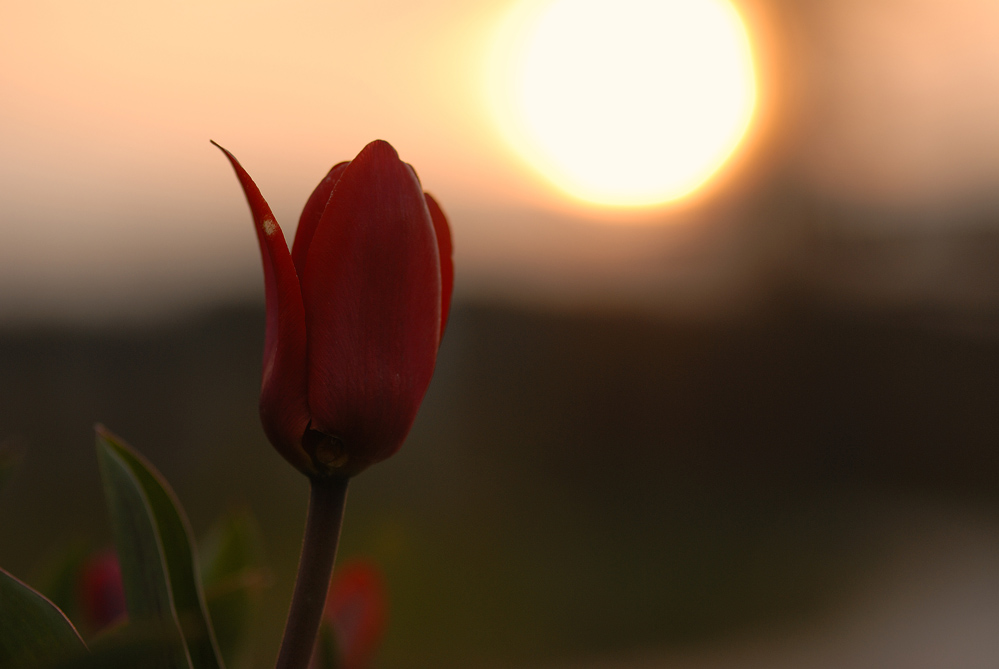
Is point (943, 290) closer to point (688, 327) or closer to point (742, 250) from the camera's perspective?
point (742, 250)

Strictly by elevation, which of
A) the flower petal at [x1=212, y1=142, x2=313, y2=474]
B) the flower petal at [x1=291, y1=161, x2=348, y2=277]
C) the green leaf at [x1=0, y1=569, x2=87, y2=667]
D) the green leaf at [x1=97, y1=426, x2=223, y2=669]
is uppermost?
the flower petal at [x1=291, y1=161, x2=348, y2=277]

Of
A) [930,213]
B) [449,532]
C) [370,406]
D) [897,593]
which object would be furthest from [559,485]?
[370,406]

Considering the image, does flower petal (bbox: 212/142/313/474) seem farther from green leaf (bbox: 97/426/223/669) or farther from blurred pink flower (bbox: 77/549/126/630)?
blurred pink flower (bbox: 77/549/126/630)

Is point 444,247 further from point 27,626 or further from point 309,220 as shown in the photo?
point 27,626

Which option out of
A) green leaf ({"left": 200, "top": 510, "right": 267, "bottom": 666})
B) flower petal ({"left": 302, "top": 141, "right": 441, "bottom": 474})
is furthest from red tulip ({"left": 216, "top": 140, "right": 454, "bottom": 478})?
green leaf ({"left": 200, "top": 510, "right": 267, "bottom": 666})

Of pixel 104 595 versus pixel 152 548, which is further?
pixel 104 595

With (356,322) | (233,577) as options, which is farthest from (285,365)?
(233,577)
